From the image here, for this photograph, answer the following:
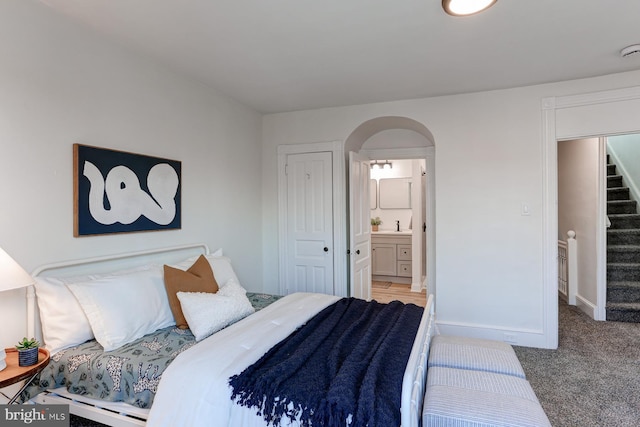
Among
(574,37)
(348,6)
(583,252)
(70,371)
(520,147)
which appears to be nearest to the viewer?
(70,371)

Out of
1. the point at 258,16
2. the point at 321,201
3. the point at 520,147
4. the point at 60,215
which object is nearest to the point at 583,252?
the point at 520,147

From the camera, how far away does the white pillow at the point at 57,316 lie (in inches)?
→ 77.9

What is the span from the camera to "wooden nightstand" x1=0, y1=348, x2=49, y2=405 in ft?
5.20

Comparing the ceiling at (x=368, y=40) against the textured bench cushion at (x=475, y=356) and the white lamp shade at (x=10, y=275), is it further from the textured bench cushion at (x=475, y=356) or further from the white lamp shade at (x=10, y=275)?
the textured bench cushion at (x=475, y=356)

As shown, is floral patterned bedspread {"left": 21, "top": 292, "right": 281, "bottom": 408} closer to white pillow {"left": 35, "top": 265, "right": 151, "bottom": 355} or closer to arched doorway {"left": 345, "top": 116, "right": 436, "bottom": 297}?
white pillow {"left": 35, "top": 265, "right": 151, "bottom": 355}

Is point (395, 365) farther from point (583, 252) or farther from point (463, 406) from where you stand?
point (583, 252)

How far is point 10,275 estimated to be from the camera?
1.67 meters

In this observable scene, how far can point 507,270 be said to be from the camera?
3529 mm

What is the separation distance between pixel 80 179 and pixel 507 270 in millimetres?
3757

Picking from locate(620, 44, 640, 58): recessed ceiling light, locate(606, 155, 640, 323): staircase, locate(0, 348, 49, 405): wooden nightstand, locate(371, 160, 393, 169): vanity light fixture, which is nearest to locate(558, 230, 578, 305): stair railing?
locate(606, 155, 640, 323): staircase

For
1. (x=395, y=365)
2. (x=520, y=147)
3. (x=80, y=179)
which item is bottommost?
(x=395, y=365)

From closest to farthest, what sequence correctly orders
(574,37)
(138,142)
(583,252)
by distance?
(574,37)
(138,142)
(583,252)

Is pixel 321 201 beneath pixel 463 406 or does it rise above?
above

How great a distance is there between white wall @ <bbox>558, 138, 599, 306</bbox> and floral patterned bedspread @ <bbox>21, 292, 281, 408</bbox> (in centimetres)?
470
